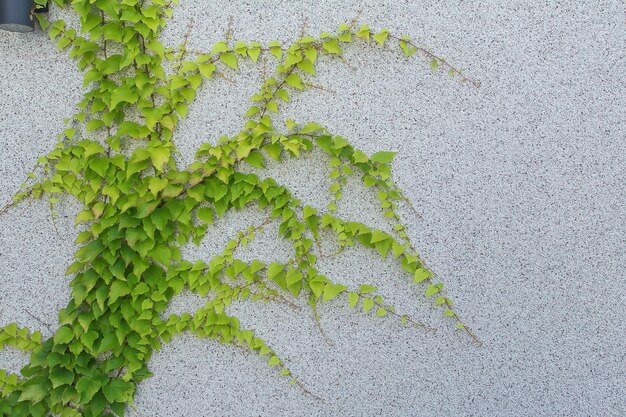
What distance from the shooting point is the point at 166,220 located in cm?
236

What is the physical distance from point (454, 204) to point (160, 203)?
3.53 ft

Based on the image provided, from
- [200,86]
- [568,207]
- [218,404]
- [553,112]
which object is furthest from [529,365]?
[200,86]

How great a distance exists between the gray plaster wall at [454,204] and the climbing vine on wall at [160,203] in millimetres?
52

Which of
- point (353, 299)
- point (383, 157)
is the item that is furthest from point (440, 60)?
point (353, 299)

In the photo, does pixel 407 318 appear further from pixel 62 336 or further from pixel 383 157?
pixel 62 336

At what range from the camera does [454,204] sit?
231 centimetres

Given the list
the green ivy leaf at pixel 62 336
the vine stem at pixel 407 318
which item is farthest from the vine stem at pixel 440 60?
the green ivy leaf at pixel 62 336

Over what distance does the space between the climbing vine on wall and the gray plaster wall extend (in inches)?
2.0

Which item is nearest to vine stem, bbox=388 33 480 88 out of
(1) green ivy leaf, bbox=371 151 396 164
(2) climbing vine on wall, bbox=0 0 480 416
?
(2) climbing vine on wall, bbox=0 0 480 416

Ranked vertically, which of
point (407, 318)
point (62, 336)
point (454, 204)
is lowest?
point (62, 336)

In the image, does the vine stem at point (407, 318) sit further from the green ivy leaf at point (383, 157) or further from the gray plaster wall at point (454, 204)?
the green ivy leaf at point (383, 157)

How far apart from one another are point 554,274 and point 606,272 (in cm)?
18

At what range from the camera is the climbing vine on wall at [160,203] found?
2324 millimetres

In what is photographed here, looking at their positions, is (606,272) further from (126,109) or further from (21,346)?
(21,346)
